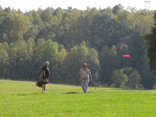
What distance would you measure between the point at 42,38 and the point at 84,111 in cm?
10400

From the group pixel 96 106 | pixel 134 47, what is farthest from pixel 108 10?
pixel 96 106

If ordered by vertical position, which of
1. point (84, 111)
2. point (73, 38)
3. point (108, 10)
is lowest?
point (84, 111)

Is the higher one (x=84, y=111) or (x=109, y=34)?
(x=109, y=34)

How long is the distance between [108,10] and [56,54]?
5025 cm

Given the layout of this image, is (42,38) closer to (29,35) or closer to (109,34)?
(29,35)

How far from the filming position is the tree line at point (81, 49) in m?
101

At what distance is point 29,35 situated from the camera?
12275 centimetres

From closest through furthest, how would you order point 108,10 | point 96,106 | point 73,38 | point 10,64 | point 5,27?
1. point 96,106
2. point 10,64
3. point 5,27
4. point 73,38
5. point 108,10

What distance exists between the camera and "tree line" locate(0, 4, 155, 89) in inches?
3993

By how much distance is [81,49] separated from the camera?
347 feet

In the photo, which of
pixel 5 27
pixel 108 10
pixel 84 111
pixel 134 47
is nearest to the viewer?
pixel 84 111

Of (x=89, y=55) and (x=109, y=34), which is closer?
(x=89, y=55)

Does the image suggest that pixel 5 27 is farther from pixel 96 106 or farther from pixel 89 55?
pixel 96 106

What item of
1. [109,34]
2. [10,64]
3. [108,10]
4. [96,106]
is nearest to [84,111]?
[96,106]
